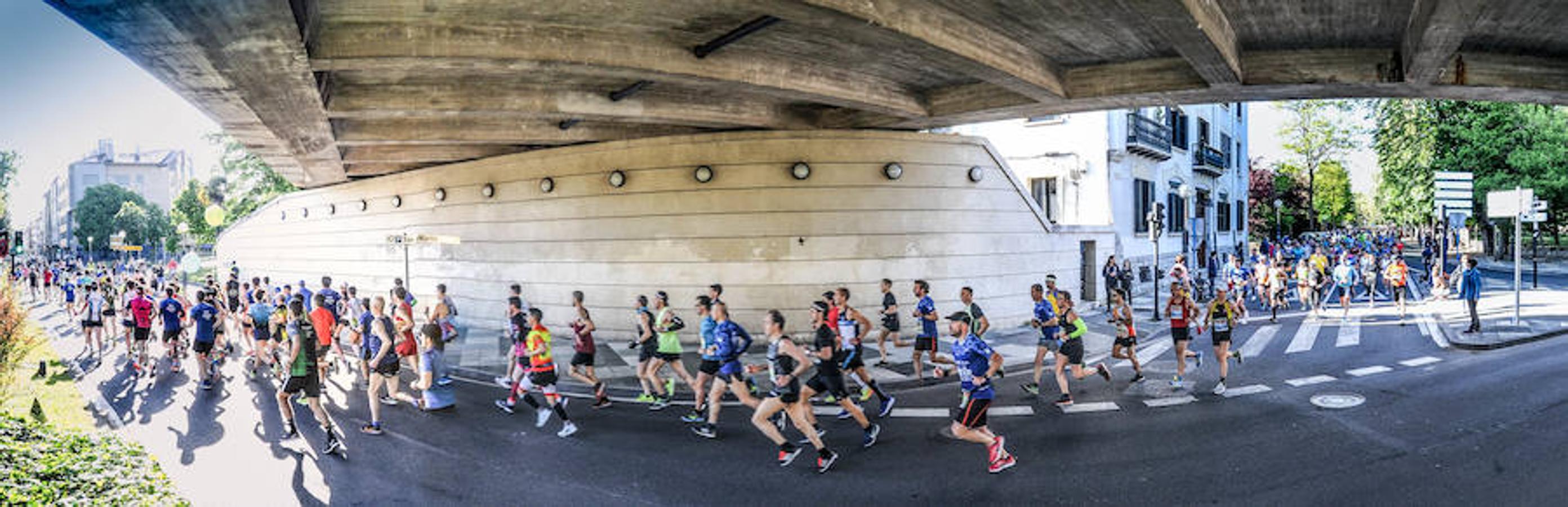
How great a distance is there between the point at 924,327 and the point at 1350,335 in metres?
10.3

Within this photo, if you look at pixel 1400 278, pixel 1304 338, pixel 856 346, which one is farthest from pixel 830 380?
pixel 1400 278

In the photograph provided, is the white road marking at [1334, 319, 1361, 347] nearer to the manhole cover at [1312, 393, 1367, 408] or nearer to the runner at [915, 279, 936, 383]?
the manhole cover at [1312, 393, 1367, 408]

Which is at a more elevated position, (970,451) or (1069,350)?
(1069,350)

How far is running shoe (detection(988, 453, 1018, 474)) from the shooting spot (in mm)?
6797

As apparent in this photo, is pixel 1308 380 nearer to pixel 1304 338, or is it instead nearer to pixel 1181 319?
pixel 1181 319

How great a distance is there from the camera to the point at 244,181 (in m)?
40.4

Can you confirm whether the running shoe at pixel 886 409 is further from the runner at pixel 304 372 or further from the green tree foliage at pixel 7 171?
the green tree foliage at pixel 7 171

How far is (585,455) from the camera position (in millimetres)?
7555

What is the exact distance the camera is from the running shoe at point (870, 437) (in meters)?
7.79

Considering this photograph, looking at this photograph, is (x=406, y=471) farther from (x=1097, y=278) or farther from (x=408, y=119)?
(x=1097, y=278)

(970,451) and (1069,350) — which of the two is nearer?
(970,451)

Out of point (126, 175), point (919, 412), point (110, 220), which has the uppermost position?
point (126, 175)

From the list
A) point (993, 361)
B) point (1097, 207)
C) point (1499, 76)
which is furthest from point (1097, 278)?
point (993, 361)

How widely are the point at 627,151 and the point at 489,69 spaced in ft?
23.5
